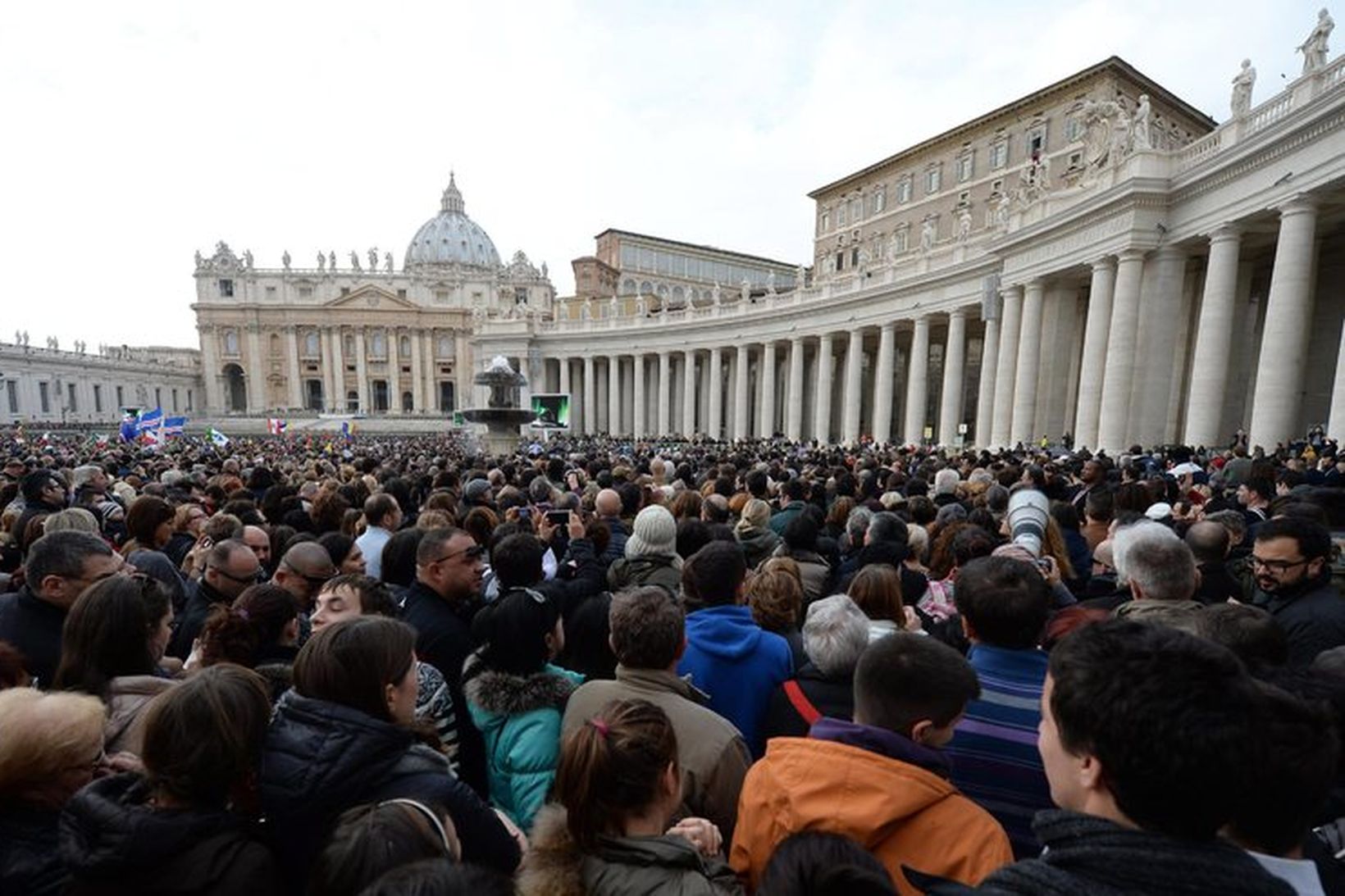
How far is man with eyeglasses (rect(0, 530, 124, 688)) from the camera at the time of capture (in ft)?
11.6

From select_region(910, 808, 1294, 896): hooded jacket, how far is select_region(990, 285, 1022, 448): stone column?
→ 2788 cm

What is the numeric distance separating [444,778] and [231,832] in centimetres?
59

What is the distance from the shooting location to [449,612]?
3.92 meters

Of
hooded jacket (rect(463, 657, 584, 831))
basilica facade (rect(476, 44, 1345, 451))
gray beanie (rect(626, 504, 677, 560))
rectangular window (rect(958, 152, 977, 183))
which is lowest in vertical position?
hooded jacket (rect(463, 657, 584, 831))

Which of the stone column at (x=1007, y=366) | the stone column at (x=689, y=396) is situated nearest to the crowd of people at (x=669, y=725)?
the stone column at (x=1007, y=366)

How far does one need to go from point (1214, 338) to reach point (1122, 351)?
243 cm

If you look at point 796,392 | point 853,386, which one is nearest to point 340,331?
point 796,392

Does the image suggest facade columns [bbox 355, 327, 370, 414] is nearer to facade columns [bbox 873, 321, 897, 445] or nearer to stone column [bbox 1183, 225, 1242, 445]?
facade columns [bbox 873, 321, 897, 445]

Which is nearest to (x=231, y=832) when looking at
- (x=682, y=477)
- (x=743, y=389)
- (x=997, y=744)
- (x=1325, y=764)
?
(x=997, y=744)

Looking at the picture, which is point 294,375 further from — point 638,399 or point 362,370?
point 638,399

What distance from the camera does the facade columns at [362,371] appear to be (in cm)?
9462

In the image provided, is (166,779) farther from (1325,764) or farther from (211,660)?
(1325,764)

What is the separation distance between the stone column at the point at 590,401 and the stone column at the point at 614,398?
246cm

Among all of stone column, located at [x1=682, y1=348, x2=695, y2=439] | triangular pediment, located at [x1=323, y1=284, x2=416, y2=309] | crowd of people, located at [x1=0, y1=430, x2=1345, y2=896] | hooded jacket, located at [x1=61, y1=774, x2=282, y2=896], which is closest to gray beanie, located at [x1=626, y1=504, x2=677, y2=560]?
crowd of people, located at [x1=0, y1=430, x2=1345, y2=896]
